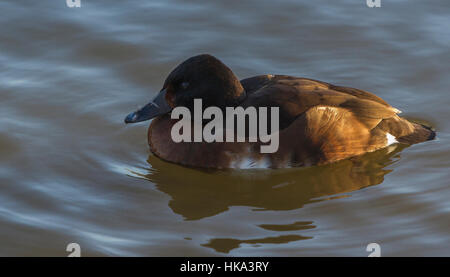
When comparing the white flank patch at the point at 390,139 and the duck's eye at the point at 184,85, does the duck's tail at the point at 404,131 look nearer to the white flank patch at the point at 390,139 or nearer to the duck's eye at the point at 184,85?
the white flank patch at the point at 390,139

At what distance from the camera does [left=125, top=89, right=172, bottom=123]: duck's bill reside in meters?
7.61

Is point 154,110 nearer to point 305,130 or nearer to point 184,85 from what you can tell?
point 184,85

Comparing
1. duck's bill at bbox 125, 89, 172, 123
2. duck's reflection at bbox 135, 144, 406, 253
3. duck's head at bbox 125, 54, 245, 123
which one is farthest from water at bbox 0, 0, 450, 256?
duck's head at bbox 125, 54, 245, 123

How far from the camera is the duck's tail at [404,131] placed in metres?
7.75

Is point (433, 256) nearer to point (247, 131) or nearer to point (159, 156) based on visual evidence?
point (247, 131)

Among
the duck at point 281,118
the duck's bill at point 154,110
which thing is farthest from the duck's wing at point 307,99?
the duck's bill at point 154,110

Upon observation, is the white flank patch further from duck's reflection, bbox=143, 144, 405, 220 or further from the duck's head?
the duck's head

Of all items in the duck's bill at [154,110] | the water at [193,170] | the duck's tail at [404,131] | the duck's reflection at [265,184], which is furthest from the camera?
the duck's tail at [404,131]

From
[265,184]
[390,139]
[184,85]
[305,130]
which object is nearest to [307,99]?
[305,130]

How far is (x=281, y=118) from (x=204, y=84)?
80 cm

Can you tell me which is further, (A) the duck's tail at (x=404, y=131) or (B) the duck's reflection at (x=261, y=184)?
(A) the duck's tail at (x=404, y=131)

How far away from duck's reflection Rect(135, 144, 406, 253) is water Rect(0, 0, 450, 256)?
0.06 feet

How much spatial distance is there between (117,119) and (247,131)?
1609 mm

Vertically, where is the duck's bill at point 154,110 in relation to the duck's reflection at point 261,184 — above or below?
above
